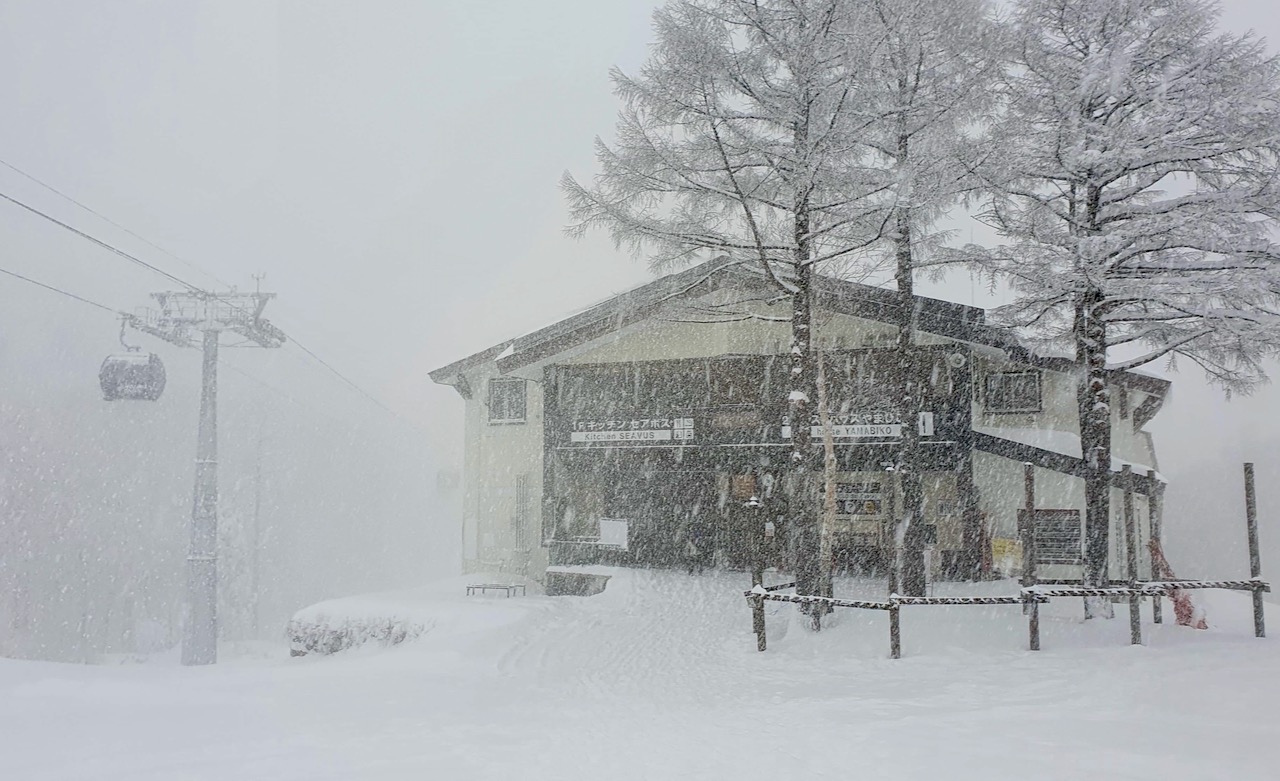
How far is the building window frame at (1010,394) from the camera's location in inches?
750

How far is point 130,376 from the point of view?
19156 mm

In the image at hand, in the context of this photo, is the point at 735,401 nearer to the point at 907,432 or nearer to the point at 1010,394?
the point at 907,432

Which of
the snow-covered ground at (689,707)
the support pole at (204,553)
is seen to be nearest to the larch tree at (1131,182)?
the snow-covered ground at (689,707)

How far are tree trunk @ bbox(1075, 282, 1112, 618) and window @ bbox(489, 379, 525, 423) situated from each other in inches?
551

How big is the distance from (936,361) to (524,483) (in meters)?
11.0

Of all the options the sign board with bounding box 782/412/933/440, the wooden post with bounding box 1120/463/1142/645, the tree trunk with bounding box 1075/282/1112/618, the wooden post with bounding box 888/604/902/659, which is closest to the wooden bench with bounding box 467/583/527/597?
the sign board with bounding box 782/412/933/440

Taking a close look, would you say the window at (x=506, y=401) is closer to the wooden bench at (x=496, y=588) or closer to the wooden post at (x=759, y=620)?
the wooden bench at (x=496, y=588)

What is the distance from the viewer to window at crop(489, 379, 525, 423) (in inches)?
876

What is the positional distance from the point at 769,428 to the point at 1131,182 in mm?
8082

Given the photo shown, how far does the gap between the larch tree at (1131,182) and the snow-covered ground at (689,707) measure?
145 inches

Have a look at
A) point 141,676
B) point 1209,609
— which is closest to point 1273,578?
point 1209,609

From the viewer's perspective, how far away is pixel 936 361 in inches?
672

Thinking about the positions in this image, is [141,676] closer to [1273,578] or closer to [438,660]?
[438,660]

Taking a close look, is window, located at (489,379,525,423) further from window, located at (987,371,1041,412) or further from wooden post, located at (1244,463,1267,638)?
wooden post, located at (1244,463,1267,638)
